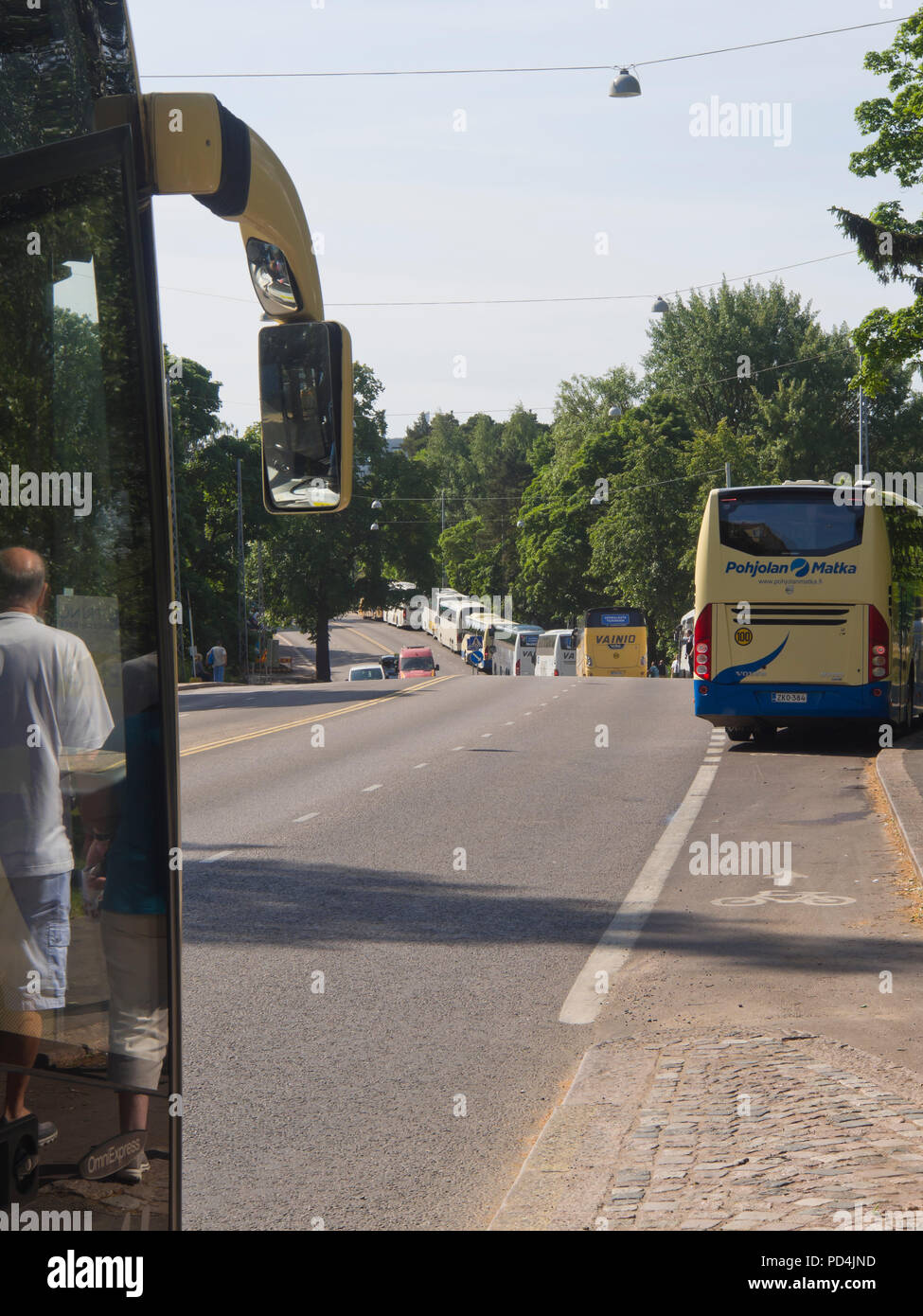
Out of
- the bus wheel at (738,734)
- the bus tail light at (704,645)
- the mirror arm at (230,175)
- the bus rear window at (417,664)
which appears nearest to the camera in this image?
the mirror arm at (230,175)

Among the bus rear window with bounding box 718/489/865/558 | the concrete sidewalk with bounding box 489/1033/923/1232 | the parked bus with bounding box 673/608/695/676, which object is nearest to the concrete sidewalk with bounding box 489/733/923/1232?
the concrete sidewalk with bounding box 489/1033/923/1232

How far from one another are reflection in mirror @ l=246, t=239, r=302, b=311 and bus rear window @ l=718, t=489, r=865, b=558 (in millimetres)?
15101

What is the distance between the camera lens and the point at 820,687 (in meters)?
18.1

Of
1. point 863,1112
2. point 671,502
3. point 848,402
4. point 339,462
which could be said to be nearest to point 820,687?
point 863,1112

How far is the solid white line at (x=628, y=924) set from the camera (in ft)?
22.5

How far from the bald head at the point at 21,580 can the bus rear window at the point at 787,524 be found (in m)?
16.2

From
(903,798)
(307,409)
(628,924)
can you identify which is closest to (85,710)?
(307,409)

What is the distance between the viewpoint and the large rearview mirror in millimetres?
3457

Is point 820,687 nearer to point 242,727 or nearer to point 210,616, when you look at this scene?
point 242,727

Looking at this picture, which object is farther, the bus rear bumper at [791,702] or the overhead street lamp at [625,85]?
the overhead street lamp at [625,85]

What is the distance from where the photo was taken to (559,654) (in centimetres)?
6881

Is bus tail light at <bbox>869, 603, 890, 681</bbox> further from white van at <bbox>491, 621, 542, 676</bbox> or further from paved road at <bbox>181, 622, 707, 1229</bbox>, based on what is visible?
white van at <bbox>491, 621, 542, 676</bbox>

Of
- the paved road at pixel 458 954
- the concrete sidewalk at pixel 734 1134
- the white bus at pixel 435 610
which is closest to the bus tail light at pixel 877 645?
the paved road at pixel 458 954

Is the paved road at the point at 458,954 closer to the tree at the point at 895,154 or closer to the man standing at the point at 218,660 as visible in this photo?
the tree at the point at 895,154
